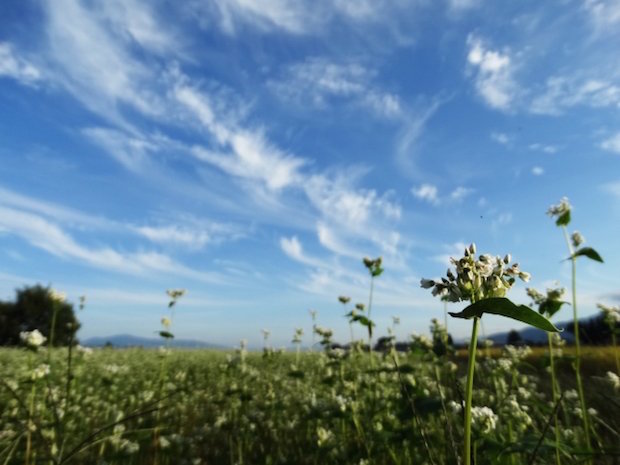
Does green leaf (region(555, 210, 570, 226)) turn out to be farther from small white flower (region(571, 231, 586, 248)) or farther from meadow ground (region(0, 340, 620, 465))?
meadow ground (region(0, 340, 620, 465))

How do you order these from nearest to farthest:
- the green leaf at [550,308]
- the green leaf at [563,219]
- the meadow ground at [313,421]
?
the meadow ground at [313,421] < the green leaf at [550,308] < the green leaf at [563,219]

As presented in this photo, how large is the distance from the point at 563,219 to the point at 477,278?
4.13 m

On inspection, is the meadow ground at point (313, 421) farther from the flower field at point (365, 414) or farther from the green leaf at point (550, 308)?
the green leaf at point (550, 308)

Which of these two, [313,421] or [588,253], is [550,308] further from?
[313,421]

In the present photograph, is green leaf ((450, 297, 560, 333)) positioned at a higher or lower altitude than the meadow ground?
higher

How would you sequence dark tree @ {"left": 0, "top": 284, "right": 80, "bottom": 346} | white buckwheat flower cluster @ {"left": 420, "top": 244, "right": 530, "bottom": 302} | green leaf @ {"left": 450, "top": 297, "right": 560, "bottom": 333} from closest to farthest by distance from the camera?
green leaf @ {"left": 450, "top": 297, "right": 560, "bottom": 333}
white buckwheat flower cluster @ {"left": 420, "top": 244, "right": 530, "bottom": 302}
dark tree @ {"left": 0, "top": 284, "right": 80, "bottom": 346}

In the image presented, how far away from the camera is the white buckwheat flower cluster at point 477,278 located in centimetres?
197

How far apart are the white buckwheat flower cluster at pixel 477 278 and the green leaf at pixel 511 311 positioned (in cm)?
37

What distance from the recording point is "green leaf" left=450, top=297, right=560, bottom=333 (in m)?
1.49

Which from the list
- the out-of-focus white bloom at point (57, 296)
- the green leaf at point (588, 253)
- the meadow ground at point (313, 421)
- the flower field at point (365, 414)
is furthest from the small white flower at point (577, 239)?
the out-of-focus white bloom at point (57, 296)

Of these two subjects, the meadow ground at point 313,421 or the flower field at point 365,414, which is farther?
the meadow ground at point 313,421

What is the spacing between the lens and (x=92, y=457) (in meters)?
5.28

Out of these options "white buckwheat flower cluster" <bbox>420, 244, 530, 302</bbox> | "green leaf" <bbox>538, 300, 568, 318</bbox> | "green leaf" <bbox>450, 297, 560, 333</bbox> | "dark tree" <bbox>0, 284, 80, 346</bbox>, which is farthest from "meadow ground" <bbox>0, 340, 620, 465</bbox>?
"dark tree" <bbox>0, 284, 80, 346</bbox>

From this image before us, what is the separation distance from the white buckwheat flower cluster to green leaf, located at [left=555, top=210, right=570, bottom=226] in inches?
149
